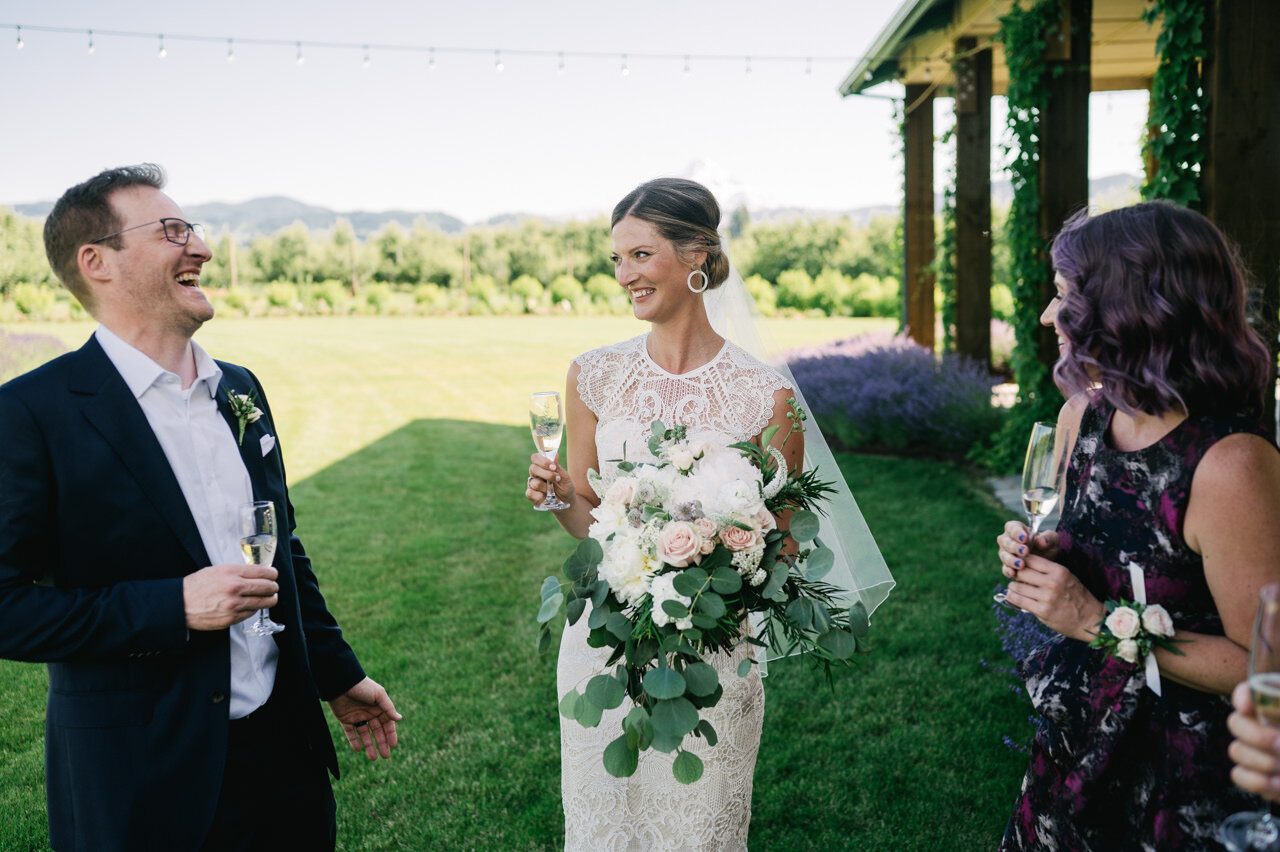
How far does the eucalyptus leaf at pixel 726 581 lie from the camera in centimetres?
168

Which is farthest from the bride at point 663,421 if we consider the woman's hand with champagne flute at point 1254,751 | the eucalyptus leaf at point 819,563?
the woman's hand with champagne flute at point 1254,751

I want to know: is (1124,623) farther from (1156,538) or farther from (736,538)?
(736,538)

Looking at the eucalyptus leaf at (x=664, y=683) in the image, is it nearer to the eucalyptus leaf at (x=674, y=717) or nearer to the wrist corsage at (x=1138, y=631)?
the eucalyptus leaf at (x=674, y=717)

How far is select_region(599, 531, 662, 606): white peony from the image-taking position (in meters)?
1.72

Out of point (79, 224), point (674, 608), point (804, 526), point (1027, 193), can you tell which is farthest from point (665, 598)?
point (1027, 193)

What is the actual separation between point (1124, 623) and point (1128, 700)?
0.23 m

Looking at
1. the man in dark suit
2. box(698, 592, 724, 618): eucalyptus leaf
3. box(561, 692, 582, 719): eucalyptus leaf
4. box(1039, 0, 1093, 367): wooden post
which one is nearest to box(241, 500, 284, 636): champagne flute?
the man in dark suit

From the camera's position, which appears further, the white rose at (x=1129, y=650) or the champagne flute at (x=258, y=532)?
the champagne flute at (x=258, y=532)

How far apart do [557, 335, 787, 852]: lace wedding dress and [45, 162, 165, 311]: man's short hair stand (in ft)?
4.69

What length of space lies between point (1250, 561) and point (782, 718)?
2982 millimetres

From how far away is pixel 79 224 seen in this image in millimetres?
2127

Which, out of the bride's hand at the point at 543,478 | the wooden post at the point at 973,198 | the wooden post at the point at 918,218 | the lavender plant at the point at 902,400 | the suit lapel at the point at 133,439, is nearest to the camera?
the suit lapel at the point at 133,439

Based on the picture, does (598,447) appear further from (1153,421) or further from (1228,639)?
(1228,639)

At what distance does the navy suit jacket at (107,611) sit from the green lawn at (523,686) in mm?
1664
